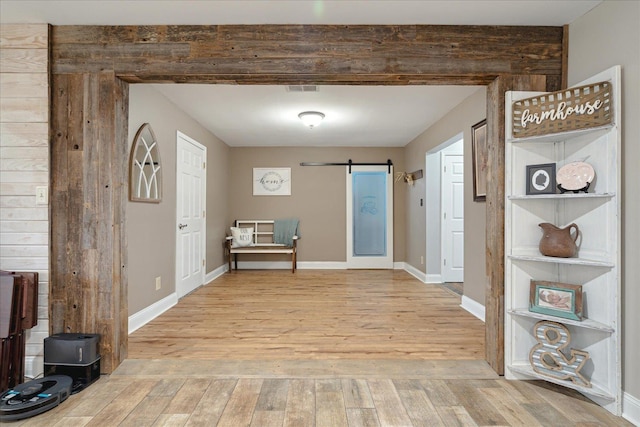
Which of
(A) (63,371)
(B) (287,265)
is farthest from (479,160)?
(B) (287,265)

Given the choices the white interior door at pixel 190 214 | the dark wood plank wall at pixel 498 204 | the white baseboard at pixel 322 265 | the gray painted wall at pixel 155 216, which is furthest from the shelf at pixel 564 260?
the white baseboard at pixel 322 265

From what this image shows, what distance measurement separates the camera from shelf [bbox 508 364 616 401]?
198 cm

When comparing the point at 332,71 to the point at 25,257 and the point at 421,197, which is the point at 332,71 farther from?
the point at 421,197

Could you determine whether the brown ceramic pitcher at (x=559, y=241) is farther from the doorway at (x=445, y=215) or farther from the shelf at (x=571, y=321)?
the doorway at (x=445, y=215)

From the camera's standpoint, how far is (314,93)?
3.73 metres

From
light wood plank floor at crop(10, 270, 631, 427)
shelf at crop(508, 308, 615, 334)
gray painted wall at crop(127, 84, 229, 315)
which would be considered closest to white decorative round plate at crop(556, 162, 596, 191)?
shelf at crop(508, 308, 615, 334)

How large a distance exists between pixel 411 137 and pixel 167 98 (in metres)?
3.69

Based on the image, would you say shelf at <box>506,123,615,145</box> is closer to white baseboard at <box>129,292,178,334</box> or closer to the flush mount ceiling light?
the flush mount ceiling light

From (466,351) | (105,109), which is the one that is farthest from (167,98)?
(466,351)

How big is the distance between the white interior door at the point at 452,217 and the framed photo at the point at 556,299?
298 centimetres

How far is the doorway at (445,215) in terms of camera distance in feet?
17.2

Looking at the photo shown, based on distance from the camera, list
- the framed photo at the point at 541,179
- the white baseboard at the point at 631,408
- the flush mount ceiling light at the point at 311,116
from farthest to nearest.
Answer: the flush mount ceiling light at the point at 311,116 → the framed photo at the point at 541,179 → the white baseboard at the point at 631,408

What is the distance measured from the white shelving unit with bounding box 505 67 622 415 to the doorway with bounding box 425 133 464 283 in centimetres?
288

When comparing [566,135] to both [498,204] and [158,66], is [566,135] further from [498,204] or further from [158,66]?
[158,66]
